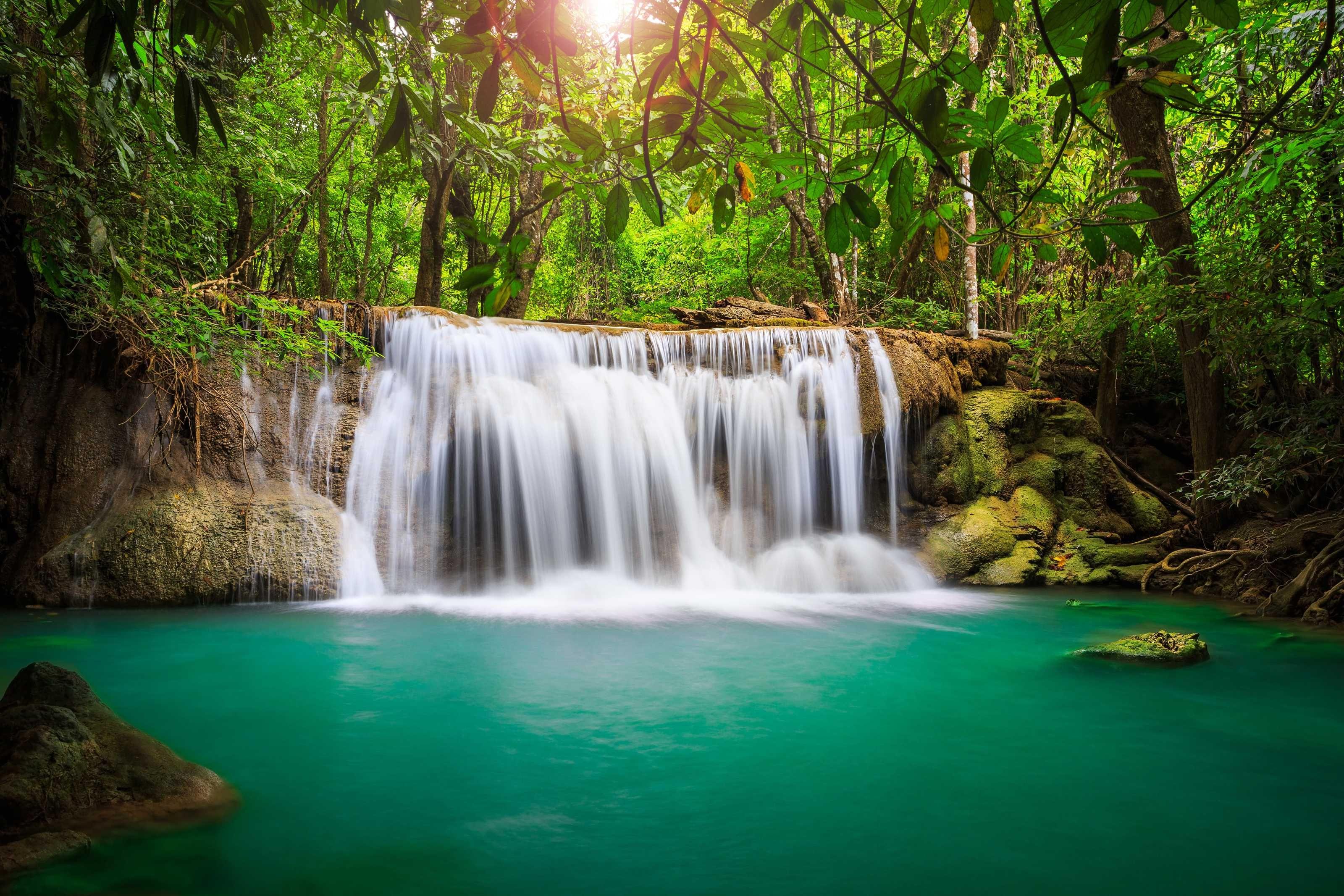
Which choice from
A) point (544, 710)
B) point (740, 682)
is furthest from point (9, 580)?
point (740, 682)

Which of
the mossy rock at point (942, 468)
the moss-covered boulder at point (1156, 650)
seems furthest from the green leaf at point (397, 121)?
the mossy rock at point (942, 468)

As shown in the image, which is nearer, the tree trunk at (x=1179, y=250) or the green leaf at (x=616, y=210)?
the green leaf at (x=616, y=210)

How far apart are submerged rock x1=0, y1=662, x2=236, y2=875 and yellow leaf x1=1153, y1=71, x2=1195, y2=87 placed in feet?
13.2

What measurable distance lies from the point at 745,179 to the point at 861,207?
46 centimetres

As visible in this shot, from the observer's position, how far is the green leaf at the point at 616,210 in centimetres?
172

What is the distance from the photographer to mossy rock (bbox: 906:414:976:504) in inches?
437

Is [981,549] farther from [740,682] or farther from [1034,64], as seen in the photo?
[1034,64]

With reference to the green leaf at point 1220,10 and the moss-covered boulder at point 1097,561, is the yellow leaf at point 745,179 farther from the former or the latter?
the moss-covered boulder at point 1097,561

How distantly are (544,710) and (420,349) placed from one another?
6422 mm

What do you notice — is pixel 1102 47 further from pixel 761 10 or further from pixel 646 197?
pixel 646 197

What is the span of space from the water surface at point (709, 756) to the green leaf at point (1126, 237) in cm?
255

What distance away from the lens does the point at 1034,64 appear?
1288 cm

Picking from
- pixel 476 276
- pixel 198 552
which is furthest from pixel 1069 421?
pixel 476 276

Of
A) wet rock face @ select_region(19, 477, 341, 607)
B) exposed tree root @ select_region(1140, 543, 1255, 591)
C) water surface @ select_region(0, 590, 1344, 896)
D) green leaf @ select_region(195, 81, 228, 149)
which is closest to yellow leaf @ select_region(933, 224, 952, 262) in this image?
green leaf @ select_region(195, 81, 228, 149)
